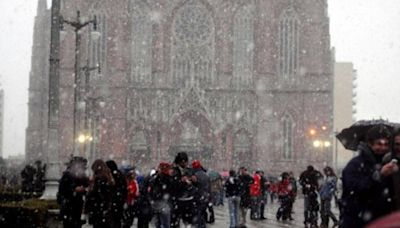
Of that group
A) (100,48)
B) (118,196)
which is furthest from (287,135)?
(118,196)

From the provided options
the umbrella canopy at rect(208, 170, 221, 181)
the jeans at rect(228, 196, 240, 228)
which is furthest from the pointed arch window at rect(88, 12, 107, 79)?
the jeans at rect(228, 196, 240, 228)

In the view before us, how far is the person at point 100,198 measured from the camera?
12804 mm

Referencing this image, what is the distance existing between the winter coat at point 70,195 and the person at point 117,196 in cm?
109

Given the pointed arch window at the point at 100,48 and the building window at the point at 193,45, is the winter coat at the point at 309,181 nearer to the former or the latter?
the building window at the point at 193,45

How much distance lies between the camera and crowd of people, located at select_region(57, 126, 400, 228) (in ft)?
26.0

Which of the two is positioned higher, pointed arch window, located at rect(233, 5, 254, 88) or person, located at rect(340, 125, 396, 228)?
pointed arch window, located at rect(233, 5, 254, 88)

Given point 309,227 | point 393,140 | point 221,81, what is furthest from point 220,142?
point 393,140

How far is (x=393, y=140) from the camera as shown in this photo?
8.97m

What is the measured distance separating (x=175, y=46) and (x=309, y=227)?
139 ft

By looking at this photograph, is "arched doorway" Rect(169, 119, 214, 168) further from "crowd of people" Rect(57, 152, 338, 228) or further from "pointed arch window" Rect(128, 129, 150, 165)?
"crowd of people" Rect(57, 152, 338, 228)

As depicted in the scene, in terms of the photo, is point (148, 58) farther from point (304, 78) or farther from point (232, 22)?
point (304, 78)

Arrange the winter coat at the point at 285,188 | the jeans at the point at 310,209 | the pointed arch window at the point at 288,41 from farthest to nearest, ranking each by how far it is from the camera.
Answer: the pointed arch window at the point at 288,41, the winter coat at the point at 285,188, the jeans at the point at 310,209

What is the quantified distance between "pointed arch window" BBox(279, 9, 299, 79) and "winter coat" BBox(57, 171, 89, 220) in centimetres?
5200

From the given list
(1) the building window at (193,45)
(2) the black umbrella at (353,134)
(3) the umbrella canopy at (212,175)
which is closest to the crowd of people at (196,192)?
(2) the black umbrella at (353,134)
